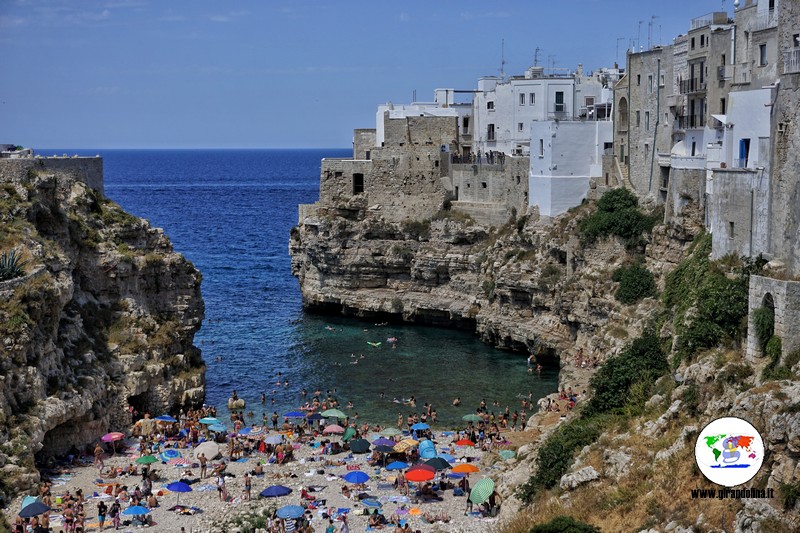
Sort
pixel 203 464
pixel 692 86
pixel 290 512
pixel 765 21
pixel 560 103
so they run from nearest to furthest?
1. pixel 290 512
2. pixel 203 464
3. pixel 765 21
4. pixel 692 86
5. pixel 560 103

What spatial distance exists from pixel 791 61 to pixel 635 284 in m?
20.4

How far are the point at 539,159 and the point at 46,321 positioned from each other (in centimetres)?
3011

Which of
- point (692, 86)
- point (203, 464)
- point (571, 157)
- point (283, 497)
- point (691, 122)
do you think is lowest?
point (283, 497)

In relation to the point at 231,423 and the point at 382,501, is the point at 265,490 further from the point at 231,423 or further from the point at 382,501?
the point at 231,423

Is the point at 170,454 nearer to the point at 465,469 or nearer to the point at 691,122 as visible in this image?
the point at 465,469

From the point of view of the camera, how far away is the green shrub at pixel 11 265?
38.8 metres

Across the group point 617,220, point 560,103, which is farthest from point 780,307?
point 560,103

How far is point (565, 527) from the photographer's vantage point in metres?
24.1

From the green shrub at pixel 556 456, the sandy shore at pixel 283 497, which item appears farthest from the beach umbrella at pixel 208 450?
the green shrub at pixel 556 456

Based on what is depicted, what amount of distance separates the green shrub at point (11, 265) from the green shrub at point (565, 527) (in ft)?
75.2

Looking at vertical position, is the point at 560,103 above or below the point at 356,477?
above

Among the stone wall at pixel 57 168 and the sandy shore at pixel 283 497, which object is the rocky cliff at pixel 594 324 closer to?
the sandy shore at pixel 283 497

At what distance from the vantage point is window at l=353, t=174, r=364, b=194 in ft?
226

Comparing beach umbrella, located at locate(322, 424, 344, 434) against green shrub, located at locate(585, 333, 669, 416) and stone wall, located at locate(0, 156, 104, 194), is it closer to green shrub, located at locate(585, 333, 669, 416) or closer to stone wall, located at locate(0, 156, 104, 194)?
green shrub, located at locate(585, 333, 669, 416)
